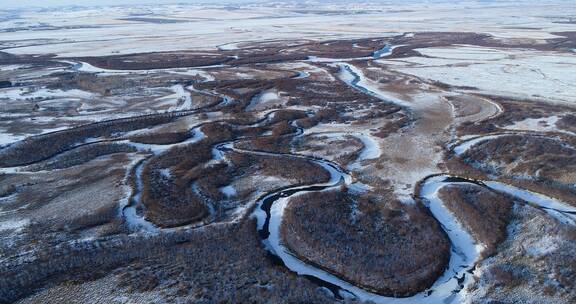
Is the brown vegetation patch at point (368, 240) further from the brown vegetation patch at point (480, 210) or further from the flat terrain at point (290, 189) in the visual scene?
the brown vegetation patch at point (480, 210)

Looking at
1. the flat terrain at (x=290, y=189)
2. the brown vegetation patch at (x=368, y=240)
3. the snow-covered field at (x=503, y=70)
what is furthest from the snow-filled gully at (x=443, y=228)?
the snow-covered field at (x=503, y=70)

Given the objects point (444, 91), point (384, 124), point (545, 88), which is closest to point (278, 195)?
point (384, 124)

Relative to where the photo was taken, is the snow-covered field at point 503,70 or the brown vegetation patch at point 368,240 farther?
the snow-covered field at point 503,70

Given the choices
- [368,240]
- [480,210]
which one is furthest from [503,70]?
[368,240]

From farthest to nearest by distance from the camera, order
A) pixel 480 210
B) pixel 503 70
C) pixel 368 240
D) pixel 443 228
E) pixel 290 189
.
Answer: pixel 503 70 < pixel 290 189 < pixel 480 210 < pixel 443 228 < pixel 368 240

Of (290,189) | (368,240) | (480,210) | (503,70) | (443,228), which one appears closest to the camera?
(368,240)

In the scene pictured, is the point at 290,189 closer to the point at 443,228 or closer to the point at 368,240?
the point at 368,240

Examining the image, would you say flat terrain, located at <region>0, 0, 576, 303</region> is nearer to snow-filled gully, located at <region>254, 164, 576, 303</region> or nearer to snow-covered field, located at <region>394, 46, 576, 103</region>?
snow-filled gully, located at <region>254, 164, 576, 303</region>

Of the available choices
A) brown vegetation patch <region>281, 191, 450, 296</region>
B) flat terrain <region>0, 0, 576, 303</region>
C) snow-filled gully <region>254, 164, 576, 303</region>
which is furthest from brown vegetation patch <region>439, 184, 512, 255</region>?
brown vegetation patch <region>281, 191, 450, 296</region>
